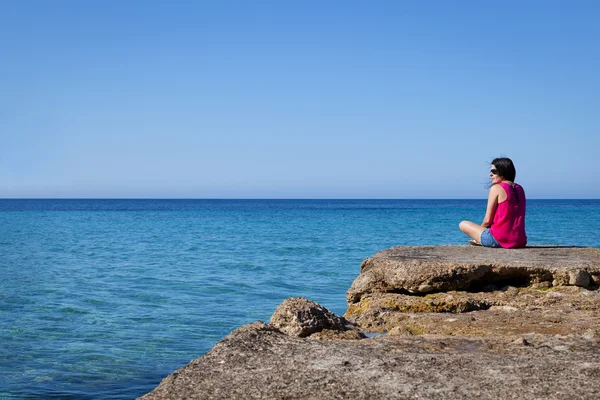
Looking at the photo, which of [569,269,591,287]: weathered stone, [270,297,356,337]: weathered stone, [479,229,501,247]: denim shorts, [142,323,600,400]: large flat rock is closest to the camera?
[142,323,600,400]: large flat rock

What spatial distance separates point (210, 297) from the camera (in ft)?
34.4

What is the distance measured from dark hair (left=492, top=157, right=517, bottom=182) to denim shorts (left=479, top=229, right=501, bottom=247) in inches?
30.4

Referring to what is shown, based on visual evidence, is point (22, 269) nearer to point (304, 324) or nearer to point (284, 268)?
point (284, 268)

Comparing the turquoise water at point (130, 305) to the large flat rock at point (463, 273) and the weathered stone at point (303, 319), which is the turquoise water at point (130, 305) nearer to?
the weathered stone at point (303, 319)

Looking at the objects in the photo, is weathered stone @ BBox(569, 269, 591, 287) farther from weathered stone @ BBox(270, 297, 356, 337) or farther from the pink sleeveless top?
weathered stone @ BBox(270, 297, 356, 337)

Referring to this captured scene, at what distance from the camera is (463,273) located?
5.50 m

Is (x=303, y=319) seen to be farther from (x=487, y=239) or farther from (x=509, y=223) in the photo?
(x=509, y=223)

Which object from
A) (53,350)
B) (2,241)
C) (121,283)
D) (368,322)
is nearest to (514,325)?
(368,322)

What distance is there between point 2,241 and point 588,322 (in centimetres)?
2455

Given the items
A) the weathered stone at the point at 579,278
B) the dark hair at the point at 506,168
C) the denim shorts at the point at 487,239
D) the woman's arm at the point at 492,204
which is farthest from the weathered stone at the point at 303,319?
the dark hair at the point at 506,168

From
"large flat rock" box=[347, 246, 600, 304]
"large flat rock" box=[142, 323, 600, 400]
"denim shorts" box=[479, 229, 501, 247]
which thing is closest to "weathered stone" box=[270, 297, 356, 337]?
"large flat rock" box=[142, 323, 600, 400]

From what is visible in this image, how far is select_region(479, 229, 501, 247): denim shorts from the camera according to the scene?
7.10m

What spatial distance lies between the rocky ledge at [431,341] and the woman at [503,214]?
3.43ft

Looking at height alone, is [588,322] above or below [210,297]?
above
